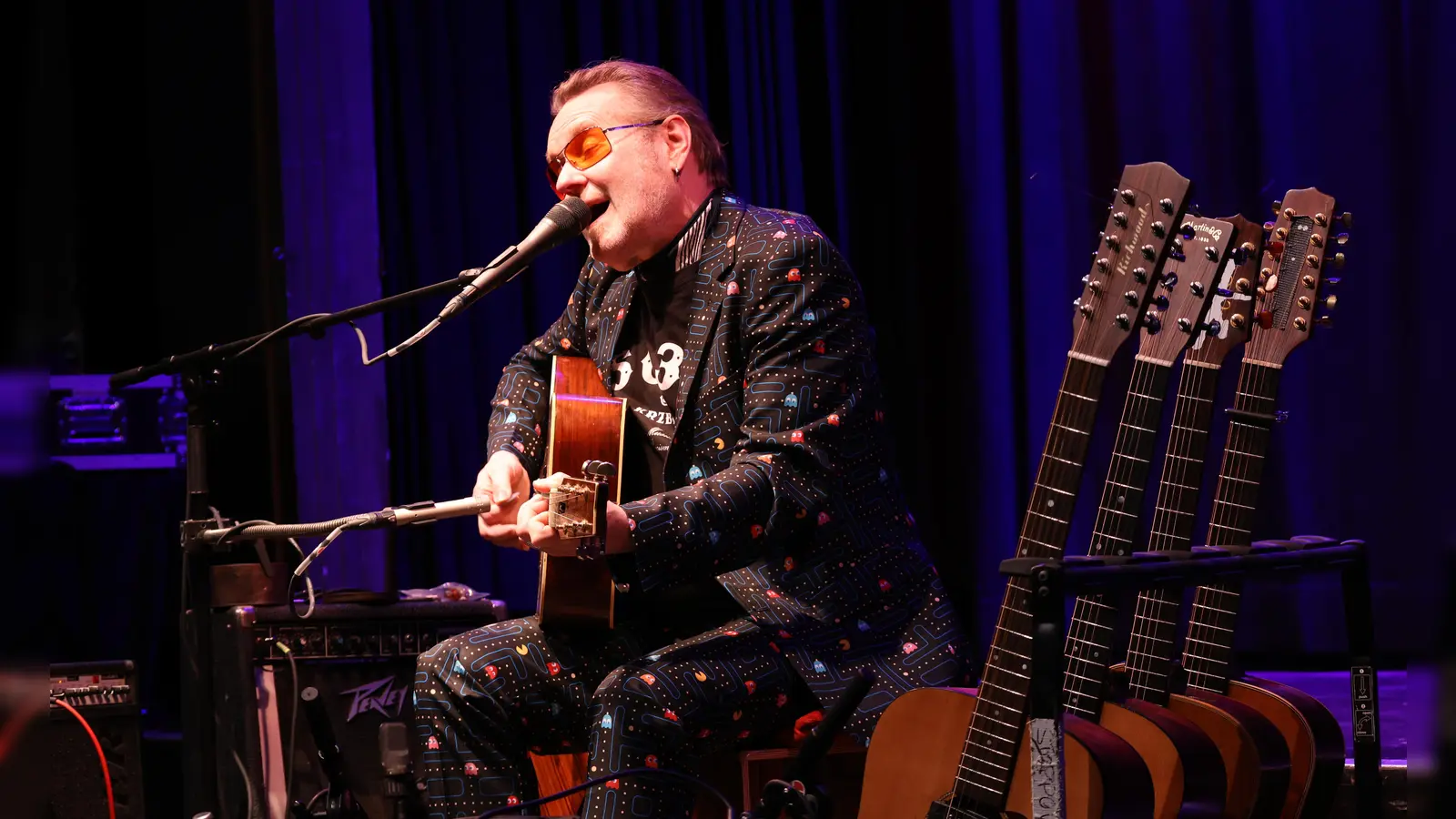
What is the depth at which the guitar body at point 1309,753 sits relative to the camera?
6.31 feet

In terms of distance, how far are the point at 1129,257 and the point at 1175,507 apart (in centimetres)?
39

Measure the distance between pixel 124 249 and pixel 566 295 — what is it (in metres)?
1.83

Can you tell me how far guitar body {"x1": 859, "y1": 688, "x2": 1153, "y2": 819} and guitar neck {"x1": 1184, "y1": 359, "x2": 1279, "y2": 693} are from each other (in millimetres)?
275

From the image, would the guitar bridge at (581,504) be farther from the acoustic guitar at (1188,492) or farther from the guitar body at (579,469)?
the acoustic guitar at (1188,492)

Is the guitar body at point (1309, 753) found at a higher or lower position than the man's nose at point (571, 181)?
lower

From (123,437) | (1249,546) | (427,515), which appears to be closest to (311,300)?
(123,437)

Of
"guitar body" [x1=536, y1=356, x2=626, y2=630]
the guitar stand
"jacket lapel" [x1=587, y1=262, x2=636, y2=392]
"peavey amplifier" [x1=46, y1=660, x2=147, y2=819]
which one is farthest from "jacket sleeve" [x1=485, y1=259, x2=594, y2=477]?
the guitar stand

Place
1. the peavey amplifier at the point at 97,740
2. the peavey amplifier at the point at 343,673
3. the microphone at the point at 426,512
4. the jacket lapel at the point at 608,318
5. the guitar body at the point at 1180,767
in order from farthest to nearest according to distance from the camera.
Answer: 1. the peavey amplifier at the point at 343,673
2. the peavey amplifier at the point at 97,740
3. the jacket lapel at the point at 608,318
4. the microphone at the point at 426,512
5. the guitar body at the point at 1180,767

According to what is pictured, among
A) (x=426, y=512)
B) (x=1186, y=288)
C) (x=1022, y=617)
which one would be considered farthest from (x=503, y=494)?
(x=1186, y=288)

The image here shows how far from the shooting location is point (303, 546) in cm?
446

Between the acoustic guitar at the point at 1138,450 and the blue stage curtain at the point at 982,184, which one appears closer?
the acoustic guitar at the point at 1138,450

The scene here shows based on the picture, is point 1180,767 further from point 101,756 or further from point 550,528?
point 101,756

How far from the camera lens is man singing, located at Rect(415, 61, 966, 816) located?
2223mm

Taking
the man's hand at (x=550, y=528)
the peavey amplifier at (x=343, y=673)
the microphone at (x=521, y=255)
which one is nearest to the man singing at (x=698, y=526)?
the man's hand at (x=550, y=528)
